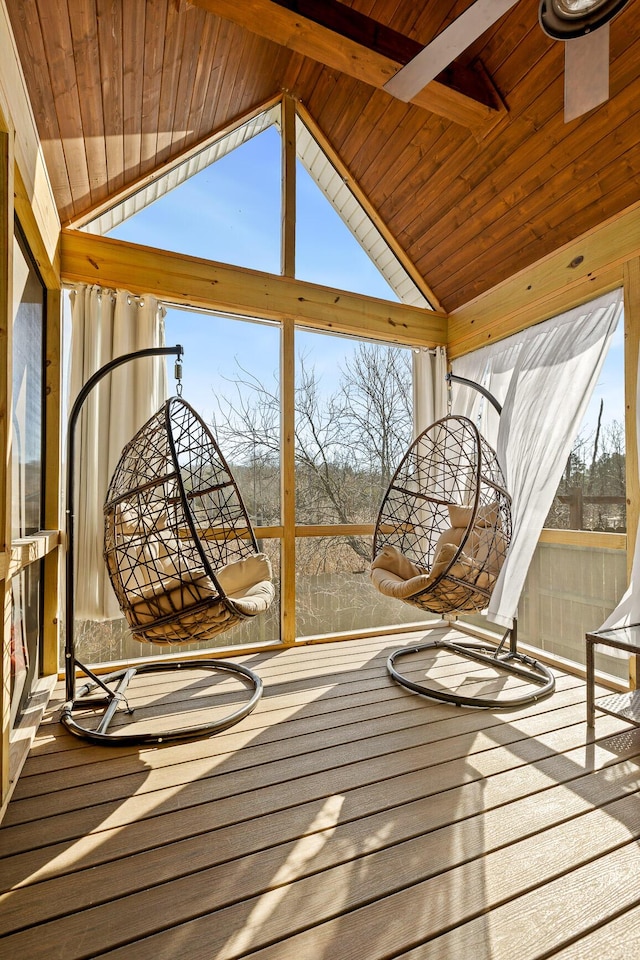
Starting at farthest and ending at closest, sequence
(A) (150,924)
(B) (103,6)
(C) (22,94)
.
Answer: (B) (103,6) → (C) (22,94) → (A) (150,924)

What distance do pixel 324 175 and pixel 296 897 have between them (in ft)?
13.7

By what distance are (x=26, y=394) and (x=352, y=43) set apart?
7.30 ft

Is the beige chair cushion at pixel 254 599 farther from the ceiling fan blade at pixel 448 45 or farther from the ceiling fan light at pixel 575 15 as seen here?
the ceiling fan light at pixel 575 15

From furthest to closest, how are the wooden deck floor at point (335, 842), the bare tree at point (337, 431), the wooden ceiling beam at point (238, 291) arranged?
1. the bare tree at point (337, 431)
2. the wooden ceiling beam at point (238, 291)
3. the wooden deck floor at point (335, 842)

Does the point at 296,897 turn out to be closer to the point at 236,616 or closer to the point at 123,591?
the point at 236,616

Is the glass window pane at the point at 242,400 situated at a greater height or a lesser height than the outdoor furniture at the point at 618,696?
greater

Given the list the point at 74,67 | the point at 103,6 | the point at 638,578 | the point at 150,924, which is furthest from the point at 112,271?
the point at 638,578

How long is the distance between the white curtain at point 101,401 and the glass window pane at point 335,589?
1.23 meters

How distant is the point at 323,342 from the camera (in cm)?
372

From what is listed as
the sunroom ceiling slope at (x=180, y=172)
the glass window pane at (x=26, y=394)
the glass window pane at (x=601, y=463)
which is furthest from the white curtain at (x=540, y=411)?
the glass window pane at (x=26, y=394)

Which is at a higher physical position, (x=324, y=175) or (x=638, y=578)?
(x=324, y=175)

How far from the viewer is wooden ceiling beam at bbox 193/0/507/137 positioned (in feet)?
7.44

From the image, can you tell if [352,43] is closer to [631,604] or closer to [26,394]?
[26,394]

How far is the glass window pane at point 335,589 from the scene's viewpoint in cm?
353
